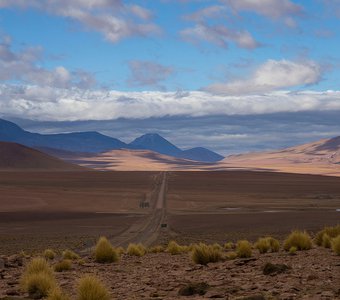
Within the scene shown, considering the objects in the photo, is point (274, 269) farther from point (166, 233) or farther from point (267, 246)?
point (166, 233)

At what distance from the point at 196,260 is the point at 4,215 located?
4511 cm

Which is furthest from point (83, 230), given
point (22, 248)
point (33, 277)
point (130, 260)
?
point (33, 277)

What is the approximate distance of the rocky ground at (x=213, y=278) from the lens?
11.7 meters

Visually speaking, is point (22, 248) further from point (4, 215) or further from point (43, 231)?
point (4, 215)

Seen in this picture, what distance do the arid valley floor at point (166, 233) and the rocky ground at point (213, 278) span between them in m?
0.02

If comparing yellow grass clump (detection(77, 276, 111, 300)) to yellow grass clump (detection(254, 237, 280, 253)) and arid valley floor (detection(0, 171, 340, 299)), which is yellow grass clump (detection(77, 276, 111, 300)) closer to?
arid valley floor (detection(0, 171, 340, 299))

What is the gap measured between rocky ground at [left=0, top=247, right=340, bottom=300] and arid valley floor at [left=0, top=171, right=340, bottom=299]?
2 cm

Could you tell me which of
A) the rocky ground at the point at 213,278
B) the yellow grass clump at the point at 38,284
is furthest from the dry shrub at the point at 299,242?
the yellow grass clump at the point at 38,284

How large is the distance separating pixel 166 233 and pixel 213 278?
28069 millimetres

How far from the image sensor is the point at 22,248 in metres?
32.4

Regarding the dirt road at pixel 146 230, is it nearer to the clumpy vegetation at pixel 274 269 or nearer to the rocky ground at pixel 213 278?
the rocky ground at pixel 213 278

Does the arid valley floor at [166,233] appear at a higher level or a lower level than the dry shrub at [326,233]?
lower

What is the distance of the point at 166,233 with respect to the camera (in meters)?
42.0

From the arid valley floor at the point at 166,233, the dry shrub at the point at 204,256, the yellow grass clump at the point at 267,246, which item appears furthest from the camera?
the yellow grass clump at the point at 267,246
